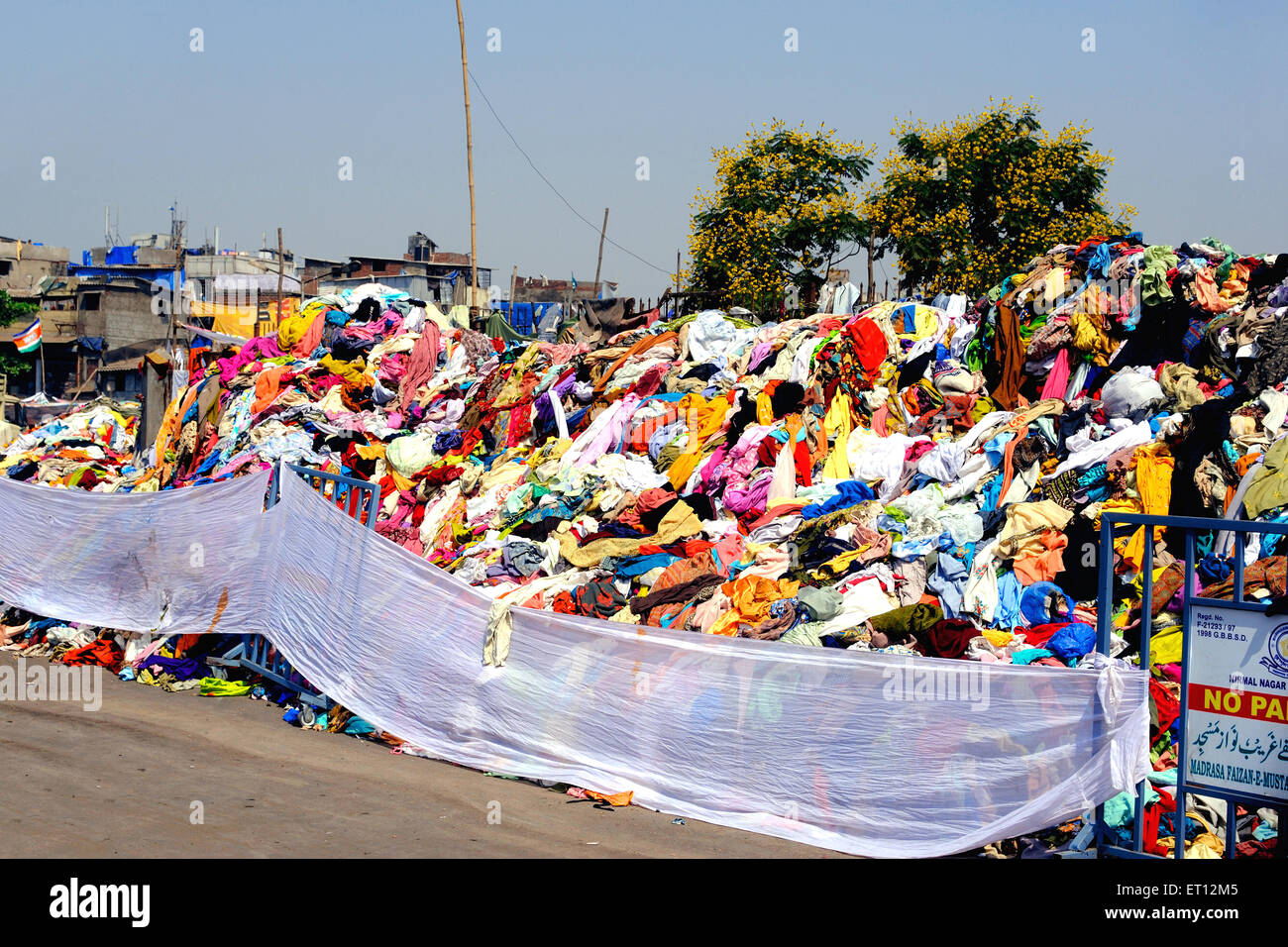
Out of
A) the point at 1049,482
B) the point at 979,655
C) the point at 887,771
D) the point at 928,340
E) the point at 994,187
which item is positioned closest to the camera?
the point at 887,771

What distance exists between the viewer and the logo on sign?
4500 millimetres

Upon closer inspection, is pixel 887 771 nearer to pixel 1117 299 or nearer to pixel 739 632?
pixel 739 632

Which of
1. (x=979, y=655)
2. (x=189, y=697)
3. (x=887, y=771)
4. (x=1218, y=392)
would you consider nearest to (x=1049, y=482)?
(x=1218, y=392)

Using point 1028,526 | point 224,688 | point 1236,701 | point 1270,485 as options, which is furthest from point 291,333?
point 1236,701

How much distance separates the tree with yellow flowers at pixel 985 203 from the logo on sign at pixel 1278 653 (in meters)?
25.7

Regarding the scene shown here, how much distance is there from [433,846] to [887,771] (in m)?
→ 2.27

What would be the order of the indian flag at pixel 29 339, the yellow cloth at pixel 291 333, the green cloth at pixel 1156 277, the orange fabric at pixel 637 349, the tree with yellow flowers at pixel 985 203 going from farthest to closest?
the indian flag at pixel 29 339
the tree with yellow flowers at pixel 985 203
the yellow cloth at pixel 291 333
the orange fabric at pixel 637 349
the green cloth at pixel 1156 277

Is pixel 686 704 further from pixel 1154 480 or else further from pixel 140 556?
pixel 140 556

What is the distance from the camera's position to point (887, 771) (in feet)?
19.3

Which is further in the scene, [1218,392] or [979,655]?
[1218,392]

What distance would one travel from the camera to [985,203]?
1182 inches

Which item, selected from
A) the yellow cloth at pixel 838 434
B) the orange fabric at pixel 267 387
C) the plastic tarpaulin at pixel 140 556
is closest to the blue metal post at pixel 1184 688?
the yellow cloth at pixel 838 434

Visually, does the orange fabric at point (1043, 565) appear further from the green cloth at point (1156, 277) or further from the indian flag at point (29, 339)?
the indian flag at point (29, 339)

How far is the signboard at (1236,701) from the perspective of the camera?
4520mm
